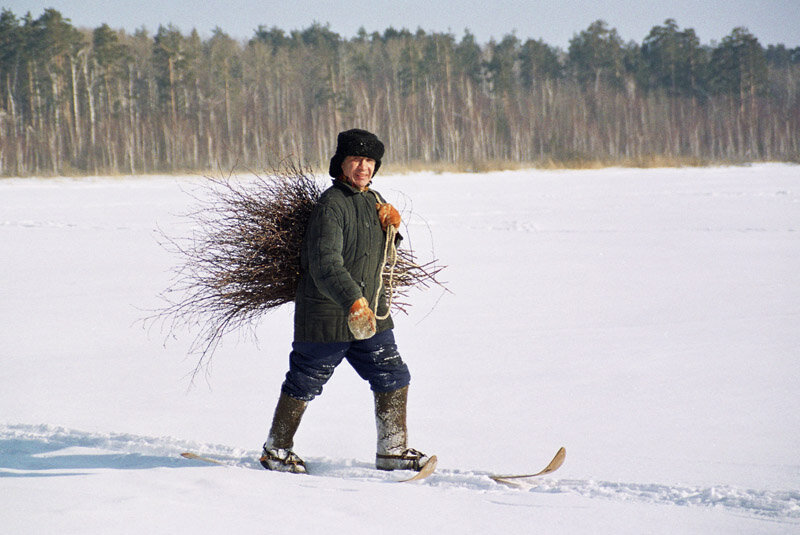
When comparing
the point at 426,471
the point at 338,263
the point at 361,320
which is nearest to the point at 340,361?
the point at 361,320

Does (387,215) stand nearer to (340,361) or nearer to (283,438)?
(340,361)

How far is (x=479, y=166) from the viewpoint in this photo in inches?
1395

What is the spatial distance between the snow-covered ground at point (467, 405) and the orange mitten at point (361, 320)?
584 millimetres

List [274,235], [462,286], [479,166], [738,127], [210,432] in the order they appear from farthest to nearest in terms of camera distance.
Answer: [738,127] < [479,166] < [462,286] < [210,432] < [274,235]

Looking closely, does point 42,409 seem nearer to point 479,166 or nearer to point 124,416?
point 124,416

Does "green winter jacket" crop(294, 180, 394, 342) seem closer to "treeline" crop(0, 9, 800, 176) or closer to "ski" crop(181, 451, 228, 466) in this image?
"ski" crop(181, 451, 228, 466)

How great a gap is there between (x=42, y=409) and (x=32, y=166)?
4394 centimetres

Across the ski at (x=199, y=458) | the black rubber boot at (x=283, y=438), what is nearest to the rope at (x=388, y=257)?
the black rubber boot at (x=283, y=438)

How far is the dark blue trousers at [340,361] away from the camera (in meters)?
2.94

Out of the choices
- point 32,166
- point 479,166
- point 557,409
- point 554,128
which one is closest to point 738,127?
point 554,128

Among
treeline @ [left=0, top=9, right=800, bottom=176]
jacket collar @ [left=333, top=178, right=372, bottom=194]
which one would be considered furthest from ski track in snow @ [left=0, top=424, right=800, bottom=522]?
treeline @ [left=0, top=9, right=800, bottom=176]

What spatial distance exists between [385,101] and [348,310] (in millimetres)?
51400

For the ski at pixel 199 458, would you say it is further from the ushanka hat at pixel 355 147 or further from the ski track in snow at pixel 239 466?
the ushanka hat at pixel 355 147

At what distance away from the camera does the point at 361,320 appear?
2.70 meters
